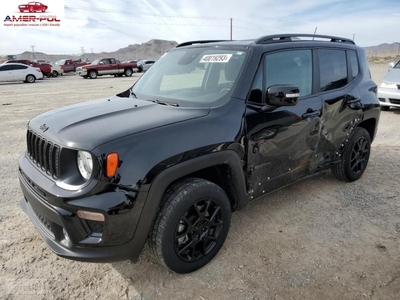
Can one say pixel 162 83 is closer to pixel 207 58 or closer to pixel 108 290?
pixel 207 58

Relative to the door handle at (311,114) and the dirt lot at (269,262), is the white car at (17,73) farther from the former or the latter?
the door handle at (311,114)

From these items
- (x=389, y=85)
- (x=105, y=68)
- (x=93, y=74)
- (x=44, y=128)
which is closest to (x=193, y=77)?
(x=44, y=128)

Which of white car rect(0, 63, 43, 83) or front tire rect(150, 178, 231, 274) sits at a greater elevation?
white car rect(0, 63, 43, 83)

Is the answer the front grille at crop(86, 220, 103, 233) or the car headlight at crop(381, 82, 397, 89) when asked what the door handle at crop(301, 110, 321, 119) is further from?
the car headlight at crop(381, 82, 397, 89)

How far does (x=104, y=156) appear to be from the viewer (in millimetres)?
2000

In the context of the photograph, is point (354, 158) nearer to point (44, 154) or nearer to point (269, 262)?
point (269, 262)

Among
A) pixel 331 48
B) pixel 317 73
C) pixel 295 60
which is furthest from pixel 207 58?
pixel 331 48

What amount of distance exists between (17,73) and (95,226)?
2386 cm

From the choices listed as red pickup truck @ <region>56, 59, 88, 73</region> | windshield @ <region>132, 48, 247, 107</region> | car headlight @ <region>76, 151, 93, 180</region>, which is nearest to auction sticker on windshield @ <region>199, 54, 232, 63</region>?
windshield @ <region>132, 48, 247, 107</region>

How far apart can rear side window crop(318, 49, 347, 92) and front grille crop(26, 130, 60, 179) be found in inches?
111

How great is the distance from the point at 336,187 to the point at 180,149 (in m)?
2.80

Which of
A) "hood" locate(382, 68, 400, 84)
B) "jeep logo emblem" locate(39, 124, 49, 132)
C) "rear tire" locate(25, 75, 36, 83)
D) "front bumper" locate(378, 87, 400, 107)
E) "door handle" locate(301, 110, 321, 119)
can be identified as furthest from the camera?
"rear tire" locate(25, 75, 36, 83)

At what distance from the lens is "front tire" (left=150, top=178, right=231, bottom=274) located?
2293 mm

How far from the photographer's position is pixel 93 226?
206 cm
